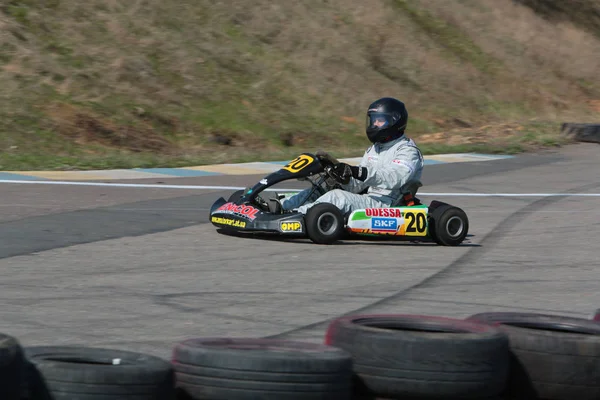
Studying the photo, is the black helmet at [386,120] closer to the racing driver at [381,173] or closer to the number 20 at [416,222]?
the racing driver at [381,173]

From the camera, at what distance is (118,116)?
2052 cm

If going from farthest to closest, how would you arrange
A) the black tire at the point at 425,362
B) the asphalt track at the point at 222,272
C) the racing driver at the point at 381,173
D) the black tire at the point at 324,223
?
the racing driver at the point at 381,173
the black tire at the point at 324,223
the asphalt track at the point at 222,272
the black tire at the point at 425,362

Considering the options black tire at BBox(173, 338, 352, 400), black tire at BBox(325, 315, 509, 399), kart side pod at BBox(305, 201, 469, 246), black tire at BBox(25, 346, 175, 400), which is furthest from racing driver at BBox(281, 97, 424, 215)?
black tire at BBox(25, 346, 175, 400)

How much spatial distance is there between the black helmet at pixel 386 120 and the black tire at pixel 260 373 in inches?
→ 222

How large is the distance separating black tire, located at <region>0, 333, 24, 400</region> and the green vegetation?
37.3 feet

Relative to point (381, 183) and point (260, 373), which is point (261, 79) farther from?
point (260, 373)

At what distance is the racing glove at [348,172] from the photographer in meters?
9.35

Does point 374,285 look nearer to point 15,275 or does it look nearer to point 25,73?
point 15,275

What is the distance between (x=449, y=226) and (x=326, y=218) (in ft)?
3.62

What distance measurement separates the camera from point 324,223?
9.32m

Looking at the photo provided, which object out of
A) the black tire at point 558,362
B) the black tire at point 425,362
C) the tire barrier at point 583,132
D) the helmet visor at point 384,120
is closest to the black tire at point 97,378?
the black tire at point 425,362

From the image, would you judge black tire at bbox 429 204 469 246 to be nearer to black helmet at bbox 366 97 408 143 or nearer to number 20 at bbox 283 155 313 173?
black helmet at bbox 366 97 408 143

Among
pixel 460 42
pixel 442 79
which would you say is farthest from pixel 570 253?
pixel 460 42

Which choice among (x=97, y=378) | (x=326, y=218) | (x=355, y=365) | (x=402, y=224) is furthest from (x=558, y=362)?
(x=402, y=224)
